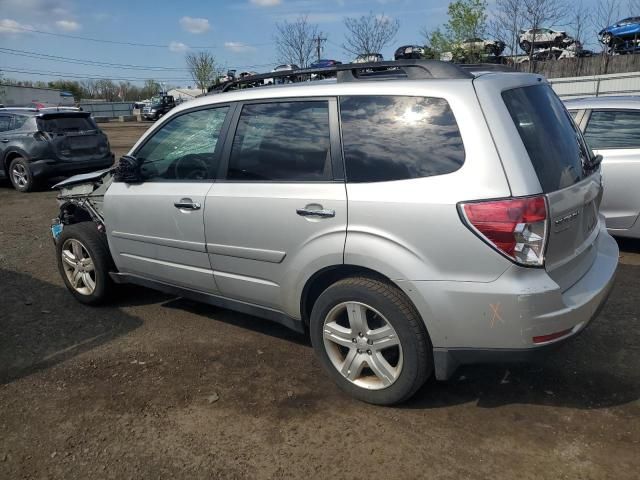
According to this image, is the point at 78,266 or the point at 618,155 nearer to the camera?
the point at 78,266

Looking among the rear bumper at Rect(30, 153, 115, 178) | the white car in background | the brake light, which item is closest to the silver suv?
the rear bumper at Rect(30, 153, 115, 178)

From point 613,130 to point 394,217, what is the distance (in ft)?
13.7

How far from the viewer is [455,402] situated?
306cm

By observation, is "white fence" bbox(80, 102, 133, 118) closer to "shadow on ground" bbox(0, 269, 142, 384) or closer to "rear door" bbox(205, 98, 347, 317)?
"shadow on ground" bbox(0, 269, 142, 384)

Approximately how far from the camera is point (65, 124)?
11070 mm

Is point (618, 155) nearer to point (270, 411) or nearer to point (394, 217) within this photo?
point (394, 217)

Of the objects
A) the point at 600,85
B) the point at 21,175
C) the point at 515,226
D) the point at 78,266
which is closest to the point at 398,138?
the point at 515,226

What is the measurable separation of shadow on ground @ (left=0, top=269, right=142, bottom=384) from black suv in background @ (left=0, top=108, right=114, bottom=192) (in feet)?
20.7

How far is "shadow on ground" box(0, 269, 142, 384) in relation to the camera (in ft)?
12.6

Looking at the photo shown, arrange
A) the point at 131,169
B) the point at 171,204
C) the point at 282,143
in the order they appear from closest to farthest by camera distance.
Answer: the point at 282,143
the point at 171,204
the point at 131,169

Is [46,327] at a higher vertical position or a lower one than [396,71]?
lower

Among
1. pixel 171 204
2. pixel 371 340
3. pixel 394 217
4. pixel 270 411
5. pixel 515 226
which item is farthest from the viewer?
pixel 171 204

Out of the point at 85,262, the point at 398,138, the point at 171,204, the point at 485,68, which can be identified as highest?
the point at 485,68

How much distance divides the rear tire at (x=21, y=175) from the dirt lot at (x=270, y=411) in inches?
303
